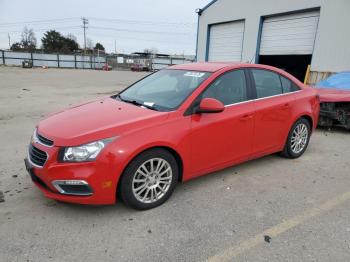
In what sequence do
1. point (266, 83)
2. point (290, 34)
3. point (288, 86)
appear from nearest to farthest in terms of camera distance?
point (266, 83), point (288, 86), point (290, 34)

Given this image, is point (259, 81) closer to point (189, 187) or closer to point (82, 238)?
point (189, 187)

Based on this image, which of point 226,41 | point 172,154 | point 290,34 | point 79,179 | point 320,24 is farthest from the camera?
→ point 226,41

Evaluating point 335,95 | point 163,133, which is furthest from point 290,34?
point 163,133

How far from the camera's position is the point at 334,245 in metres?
2.81

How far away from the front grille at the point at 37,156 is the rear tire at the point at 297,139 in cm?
360

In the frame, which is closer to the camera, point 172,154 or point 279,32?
point 172,154

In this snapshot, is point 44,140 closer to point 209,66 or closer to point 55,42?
point 209,66

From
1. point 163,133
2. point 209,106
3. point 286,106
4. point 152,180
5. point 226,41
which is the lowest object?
point 152,180

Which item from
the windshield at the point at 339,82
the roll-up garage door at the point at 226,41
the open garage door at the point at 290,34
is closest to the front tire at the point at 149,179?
the windshield at the point at 339,82

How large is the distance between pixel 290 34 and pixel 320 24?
169 cm

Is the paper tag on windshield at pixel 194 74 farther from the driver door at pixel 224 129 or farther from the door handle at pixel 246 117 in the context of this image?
the door handle at pixel 246 117

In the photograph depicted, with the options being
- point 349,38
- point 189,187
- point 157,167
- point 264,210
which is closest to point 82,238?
point 157,167

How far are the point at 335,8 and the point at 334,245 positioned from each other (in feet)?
39.2

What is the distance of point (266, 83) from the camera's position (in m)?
4.54
